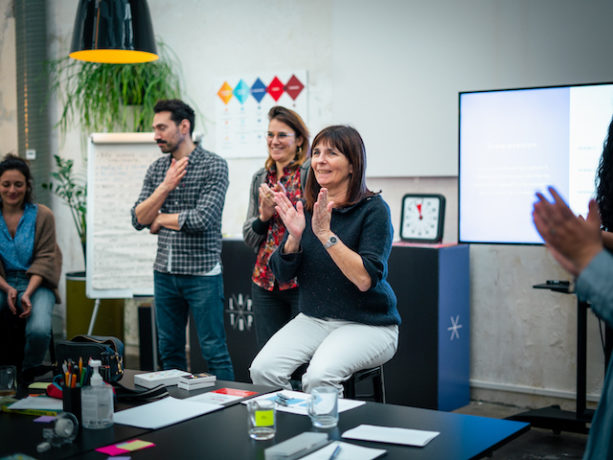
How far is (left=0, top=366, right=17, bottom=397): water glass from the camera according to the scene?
1908 millimetres

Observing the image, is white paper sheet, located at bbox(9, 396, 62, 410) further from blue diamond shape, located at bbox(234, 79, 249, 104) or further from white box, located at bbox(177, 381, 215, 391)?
blue diamond shape, located at bbox(234, 79, 249, 104)

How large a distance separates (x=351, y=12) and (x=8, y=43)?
127 inches

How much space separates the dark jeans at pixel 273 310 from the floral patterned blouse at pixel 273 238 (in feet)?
0.13

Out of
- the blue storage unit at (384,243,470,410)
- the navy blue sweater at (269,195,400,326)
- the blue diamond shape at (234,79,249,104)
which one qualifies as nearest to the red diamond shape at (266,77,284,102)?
the blue diamond shape at (234,79,249,104)

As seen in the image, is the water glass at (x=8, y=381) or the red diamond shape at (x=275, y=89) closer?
the water glass at (x=8, y=381)

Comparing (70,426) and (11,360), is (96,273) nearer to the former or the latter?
(11,360)

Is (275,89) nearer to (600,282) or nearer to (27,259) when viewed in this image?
(27,259)

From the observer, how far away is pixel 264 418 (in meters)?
1.53

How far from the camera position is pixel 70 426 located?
151cm

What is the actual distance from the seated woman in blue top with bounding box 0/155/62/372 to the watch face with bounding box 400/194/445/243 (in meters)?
1.94

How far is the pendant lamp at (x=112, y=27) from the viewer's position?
299 cm

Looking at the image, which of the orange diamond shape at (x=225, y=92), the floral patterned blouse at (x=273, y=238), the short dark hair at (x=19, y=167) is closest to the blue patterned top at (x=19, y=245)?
the short dark hair at (x=19, y=167)

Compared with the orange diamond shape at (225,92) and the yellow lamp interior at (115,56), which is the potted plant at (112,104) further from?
the yellow lamp interior at (115,56)

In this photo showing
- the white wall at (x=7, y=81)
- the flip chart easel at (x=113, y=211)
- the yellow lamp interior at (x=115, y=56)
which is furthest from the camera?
the white wall at (x=7, y=81)
